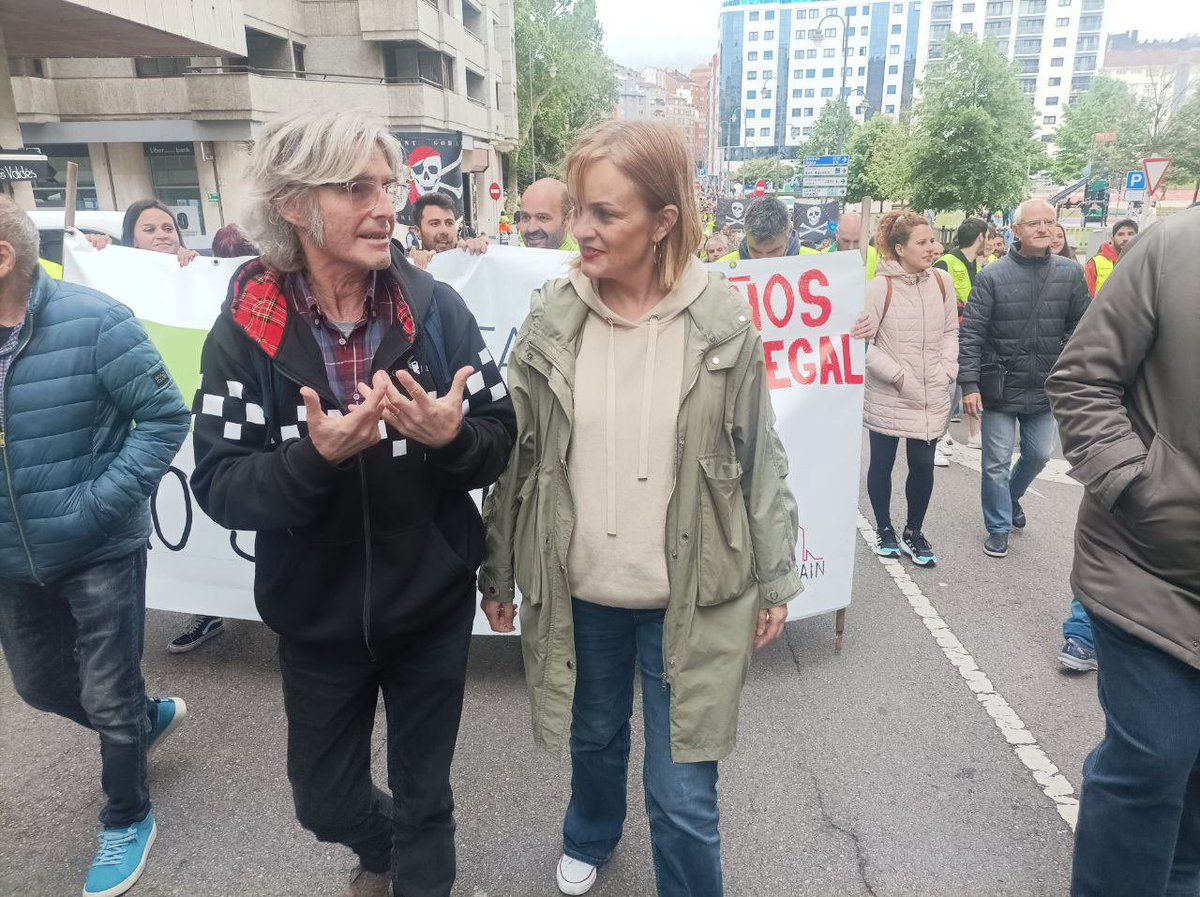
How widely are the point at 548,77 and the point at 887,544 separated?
56.5 metres

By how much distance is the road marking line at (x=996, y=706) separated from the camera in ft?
9.69

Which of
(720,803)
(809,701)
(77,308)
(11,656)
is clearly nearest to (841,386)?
(809,701)

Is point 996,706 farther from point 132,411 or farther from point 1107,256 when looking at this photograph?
point 1107,256

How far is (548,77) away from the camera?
5606cm

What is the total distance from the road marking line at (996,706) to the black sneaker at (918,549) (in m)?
0.12

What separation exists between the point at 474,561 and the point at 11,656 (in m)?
1.51

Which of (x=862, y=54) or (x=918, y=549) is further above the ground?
(x=862, y=54)

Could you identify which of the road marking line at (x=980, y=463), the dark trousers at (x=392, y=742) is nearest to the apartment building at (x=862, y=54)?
the road marking line at (x=980, y=463)

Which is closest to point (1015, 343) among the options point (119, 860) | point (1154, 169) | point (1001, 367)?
point (1001, 367)

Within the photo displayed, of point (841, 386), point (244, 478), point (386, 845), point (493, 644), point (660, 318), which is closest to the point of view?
point (244, 478)

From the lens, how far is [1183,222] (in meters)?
1.87

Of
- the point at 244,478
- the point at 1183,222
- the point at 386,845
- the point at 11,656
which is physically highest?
the point at 1183,222

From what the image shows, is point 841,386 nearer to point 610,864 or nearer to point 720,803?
point 720,803

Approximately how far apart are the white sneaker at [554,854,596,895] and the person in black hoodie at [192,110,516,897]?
43 cm
